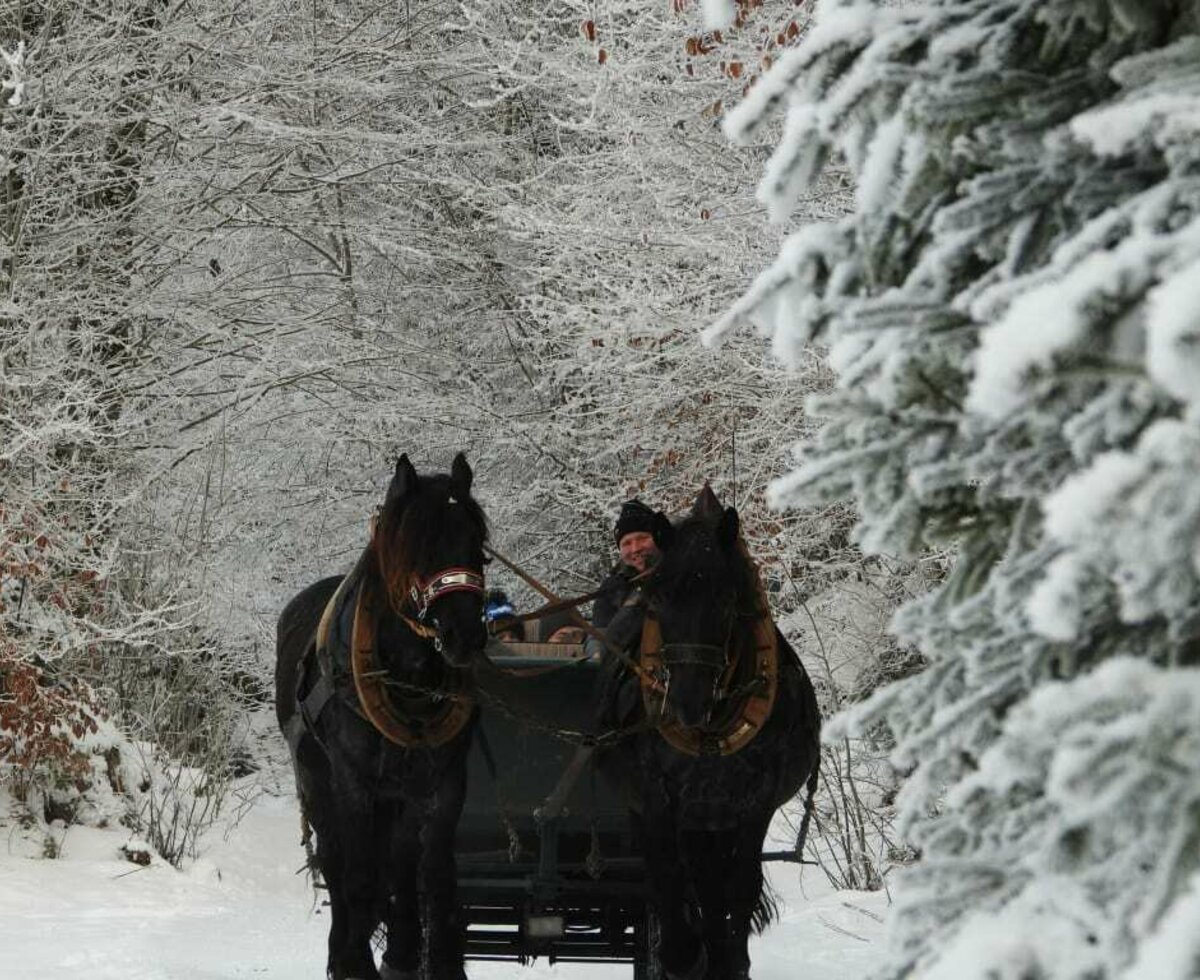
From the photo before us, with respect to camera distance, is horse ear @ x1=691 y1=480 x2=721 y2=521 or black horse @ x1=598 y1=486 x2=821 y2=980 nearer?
black horse @ x1=598 y1=486 x2=821 y2=980

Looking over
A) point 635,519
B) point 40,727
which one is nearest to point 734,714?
point 635,519

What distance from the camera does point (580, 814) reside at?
664 centimetres

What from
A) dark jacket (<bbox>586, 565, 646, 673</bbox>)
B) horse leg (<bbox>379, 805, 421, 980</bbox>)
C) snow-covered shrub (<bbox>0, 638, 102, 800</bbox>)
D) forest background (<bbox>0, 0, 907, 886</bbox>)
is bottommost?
horse leg (<bbox>379, 805, 421, 980</bbox>)

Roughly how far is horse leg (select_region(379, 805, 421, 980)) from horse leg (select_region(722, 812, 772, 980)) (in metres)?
1.11

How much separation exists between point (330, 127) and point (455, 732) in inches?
345

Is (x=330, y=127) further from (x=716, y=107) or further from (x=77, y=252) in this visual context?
(x=716, y=107)

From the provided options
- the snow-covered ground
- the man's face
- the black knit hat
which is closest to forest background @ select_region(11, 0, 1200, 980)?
the snow-covered ground

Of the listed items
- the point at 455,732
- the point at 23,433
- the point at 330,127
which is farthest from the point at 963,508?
the point at 330,127

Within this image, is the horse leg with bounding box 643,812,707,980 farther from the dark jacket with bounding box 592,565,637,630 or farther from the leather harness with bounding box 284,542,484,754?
the dark jacket with bounding box 592,565,637,630

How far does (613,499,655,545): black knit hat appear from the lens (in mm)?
6305

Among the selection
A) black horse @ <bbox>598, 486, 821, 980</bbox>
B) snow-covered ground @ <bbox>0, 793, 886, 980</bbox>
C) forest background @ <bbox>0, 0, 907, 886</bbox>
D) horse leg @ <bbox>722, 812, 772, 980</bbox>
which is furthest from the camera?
forest background @ <bbox>0, 0, 907, 886</bbox>

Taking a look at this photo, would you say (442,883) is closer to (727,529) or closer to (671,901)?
(671,901)

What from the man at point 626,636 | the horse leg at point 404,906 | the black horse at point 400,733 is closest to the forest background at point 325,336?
the man at point 626,636

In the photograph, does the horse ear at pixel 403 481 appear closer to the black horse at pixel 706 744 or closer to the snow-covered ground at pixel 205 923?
the black horse at pixel 706 744
